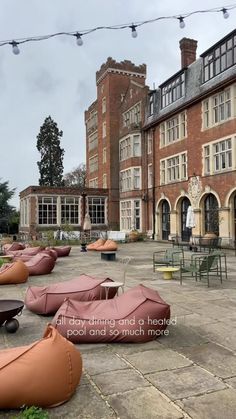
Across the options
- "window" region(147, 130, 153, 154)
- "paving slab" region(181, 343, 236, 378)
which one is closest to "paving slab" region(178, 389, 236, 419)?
"paving slab" region(181, 343, 236, 378)

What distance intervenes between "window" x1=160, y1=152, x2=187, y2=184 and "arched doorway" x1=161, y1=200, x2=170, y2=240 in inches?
67.7

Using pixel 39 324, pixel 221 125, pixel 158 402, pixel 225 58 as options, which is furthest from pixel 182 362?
pixel 225 58

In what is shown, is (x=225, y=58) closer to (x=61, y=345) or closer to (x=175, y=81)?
(x=175, y=81)

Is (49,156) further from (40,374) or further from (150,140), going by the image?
(40,374)

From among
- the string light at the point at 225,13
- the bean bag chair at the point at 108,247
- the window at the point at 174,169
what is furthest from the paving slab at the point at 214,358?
the window at the point at 174,169

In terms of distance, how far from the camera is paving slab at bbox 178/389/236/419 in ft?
10.4

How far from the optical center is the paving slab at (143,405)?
3.17 meters

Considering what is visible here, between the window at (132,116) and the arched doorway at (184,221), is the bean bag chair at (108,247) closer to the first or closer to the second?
the arched doorway at (184,221)

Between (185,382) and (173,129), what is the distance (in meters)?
22.9

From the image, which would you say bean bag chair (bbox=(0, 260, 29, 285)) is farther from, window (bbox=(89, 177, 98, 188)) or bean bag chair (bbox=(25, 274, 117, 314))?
Result: window (bbox=(89, 177, 98, 188))

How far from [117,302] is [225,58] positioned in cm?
1846

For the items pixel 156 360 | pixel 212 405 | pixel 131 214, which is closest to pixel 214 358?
pixel 156 360

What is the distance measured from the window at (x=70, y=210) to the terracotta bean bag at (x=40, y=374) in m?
28.0

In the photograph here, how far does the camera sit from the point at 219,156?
67.5ft
